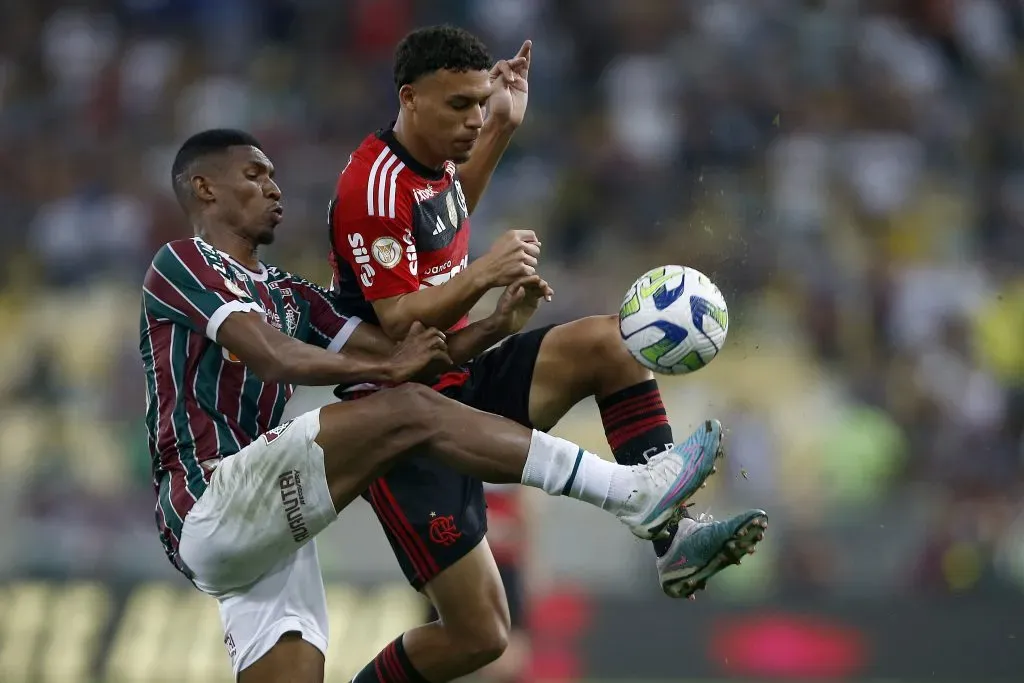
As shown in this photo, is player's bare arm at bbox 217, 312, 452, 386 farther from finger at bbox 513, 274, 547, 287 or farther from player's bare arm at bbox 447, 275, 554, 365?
finger at bbox 513, 274, 547, 287

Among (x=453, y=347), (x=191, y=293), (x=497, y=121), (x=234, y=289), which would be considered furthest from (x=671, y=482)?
(x=497, y=121)

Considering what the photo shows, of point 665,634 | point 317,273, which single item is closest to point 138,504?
point 317,273

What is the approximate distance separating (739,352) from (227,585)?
5346 mm

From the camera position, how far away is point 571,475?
4.90m

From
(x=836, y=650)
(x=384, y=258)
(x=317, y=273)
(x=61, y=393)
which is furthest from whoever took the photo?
(x=317, y=273)

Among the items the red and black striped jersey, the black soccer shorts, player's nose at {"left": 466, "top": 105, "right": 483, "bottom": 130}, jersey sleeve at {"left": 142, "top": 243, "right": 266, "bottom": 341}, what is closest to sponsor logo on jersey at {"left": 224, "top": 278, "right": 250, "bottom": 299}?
jersey sleeve at {"left": 142, "top": 243, "right": 266, "bottom": 341}

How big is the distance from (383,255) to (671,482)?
4.17ft

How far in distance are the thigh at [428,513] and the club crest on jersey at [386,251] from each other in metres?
0.77

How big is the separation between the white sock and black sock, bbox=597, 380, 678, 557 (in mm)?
351

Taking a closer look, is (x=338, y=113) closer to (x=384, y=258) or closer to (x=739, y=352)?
(x=739, y=352)

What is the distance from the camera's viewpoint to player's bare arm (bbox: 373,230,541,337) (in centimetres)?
489

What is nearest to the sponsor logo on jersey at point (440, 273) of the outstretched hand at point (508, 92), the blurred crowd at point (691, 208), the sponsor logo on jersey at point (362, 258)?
the sponsor logo on jersey at point (362, 258)

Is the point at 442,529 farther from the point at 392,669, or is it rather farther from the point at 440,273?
the point at 440,273

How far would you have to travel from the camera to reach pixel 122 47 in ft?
47.4
